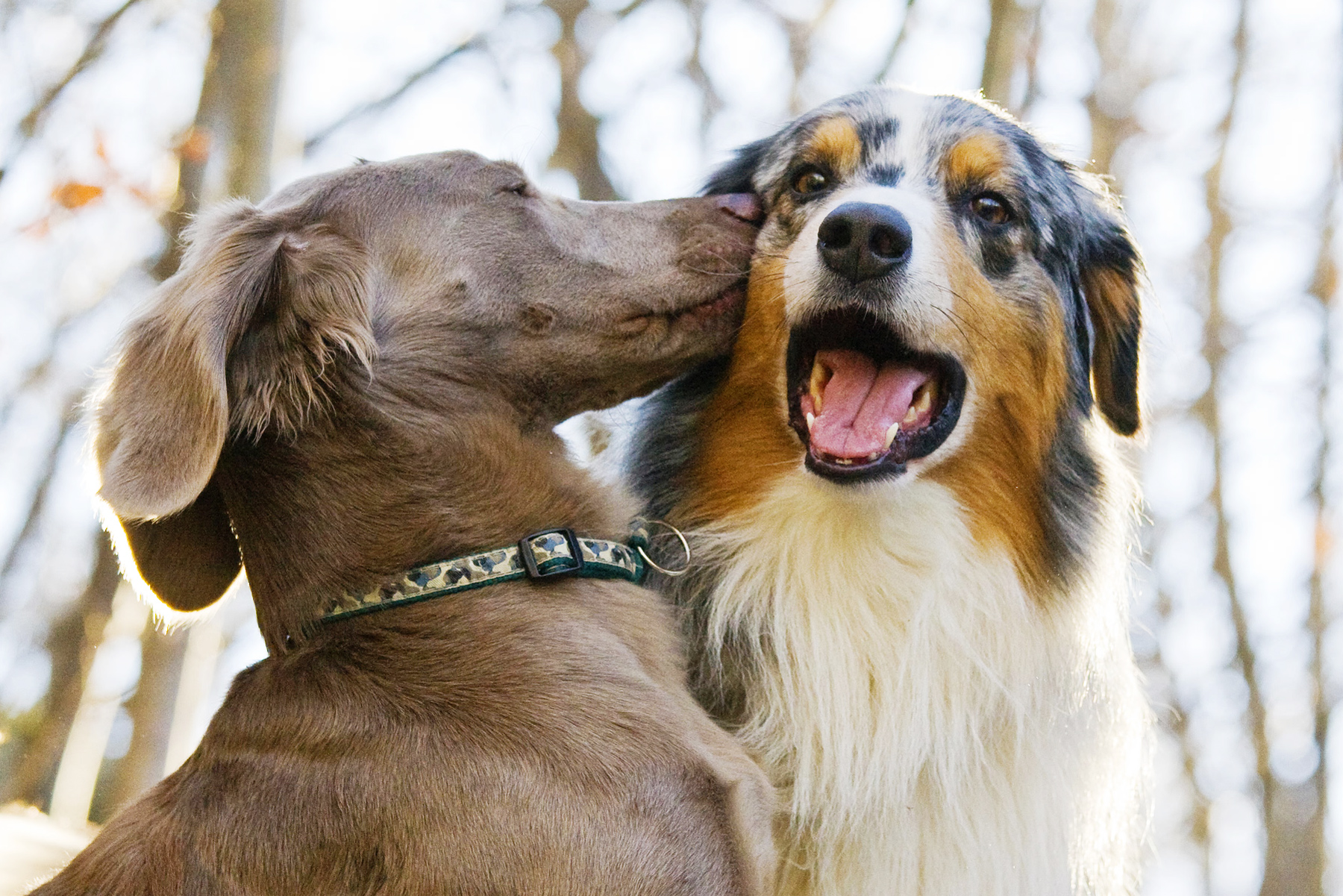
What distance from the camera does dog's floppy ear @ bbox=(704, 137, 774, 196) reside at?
13.1 ft

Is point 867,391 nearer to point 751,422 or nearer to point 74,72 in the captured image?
point 751,422

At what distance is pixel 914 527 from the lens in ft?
11.1

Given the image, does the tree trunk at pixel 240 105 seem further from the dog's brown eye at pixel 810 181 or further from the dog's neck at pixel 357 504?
the dog's neck at pixel 357 504

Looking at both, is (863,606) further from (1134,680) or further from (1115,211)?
(1115,211)

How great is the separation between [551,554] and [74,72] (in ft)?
20.2

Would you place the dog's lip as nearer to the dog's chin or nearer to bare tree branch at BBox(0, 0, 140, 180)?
the dog's chin

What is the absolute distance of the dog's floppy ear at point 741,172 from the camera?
398 cm

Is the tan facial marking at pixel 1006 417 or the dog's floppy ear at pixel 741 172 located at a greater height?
the dog's floppy ear at pixel 741 172

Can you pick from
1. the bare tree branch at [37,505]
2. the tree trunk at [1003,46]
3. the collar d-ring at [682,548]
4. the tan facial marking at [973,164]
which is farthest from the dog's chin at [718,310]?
the bare tree branch at [37,505]

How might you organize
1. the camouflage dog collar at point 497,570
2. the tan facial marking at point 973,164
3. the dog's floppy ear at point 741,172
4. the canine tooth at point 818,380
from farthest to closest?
the dog's floppy ear at point 741,172, the tan facial marking at point 973,164, the canine tooth at point 818,380, the camouflage dog collar at point 497,570

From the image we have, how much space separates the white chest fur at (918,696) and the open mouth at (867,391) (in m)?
0.12

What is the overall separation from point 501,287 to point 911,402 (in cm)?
115

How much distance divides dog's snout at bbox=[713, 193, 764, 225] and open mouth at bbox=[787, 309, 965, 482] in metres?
0.46

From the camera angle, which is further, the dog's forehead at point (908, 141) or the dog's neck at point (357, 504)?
the dog's forehead at point (908, 141)
